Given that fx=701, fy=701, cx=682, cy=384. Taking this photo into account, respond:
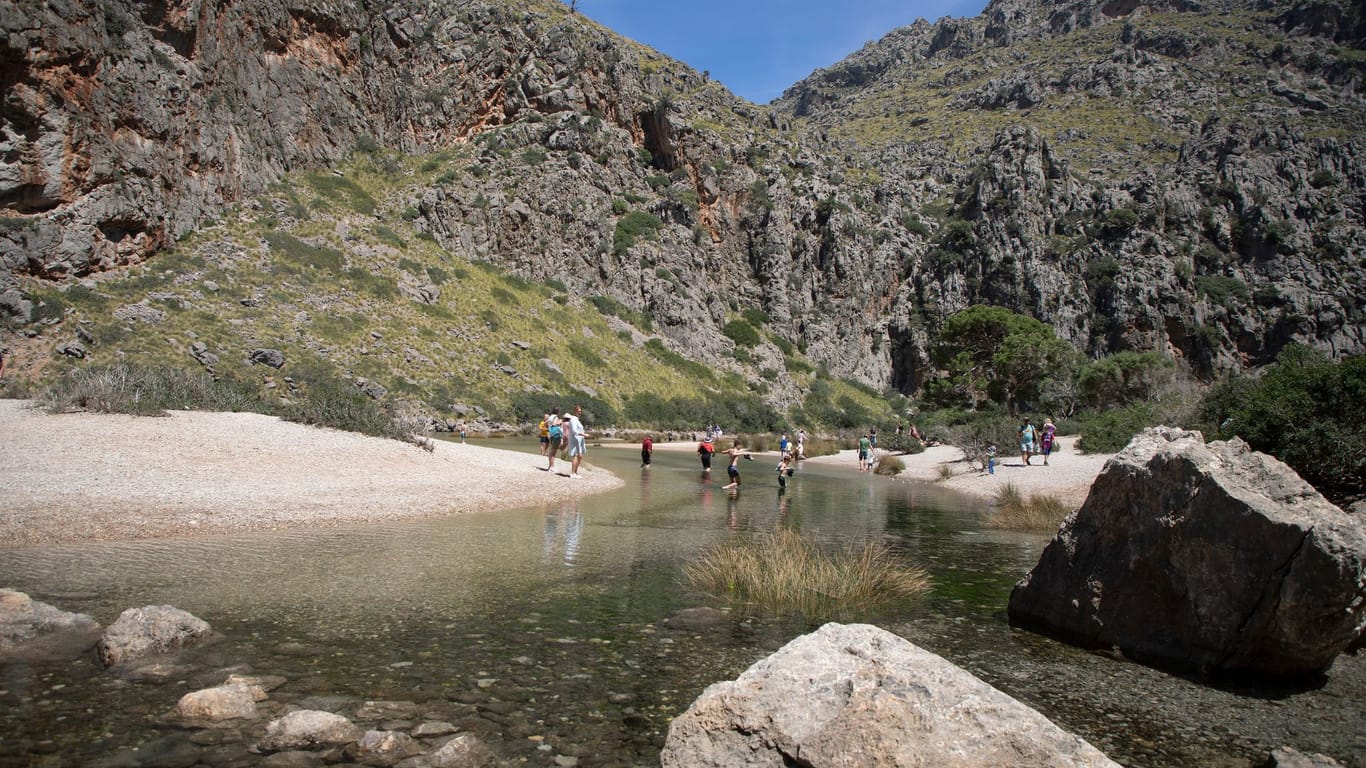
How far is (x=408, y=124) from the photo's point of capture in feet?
217

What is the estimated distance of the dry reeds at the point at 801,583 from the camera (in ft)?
27.4

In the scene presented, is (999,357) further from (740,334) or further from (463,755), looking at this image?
(463,755)

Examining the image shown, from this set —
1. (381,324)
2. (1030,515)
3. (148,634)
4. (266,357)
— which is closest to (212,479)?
(148,634)

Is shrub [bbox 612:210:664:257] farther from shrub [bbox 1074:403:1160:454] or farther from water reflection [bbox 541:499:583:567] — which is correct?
water reflection [bbox 541:499:583:567]

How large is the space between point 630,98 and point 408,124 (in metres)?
25.6

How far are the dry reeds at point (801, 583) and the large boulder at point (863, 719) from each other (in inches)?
158

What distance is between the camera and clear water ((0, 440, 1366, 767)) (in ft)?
Result: 15.6

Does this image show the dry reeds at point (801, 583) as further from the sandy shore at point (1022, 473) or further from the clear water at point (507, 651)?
the sandy shore at point (1022, 473)

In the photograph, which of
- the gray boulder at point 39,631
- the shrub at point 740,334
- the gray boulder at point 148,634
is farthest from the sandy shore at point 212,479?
the shrub at point 740,334

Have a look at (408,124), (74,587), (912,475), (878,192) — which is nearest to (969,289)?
(878,192)

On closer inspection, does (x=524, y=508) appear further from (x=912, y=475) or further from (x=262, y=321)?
(x=262, y=321)

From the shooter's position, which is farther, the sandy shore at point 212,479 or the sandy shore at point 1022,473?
the sandy shore at point 1022,473

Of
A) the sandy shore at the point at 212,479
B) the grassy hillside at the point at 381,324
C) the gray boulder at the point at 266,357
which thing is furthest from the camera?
the gray boulder at the point at 266,357

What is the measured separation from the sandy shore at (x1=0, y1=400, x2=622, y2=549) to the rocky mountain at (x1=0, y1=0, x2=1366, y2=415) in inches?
770
